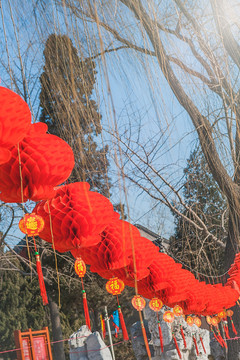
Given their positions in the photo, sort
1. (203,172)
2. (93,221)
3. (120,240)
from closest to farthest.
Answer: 1. (93,221)
2. (120,240)
3. (203,172)

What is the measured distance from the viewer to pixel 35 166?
101 cm

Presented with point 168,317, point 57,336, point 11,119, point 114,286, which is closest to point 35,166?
point 11,119

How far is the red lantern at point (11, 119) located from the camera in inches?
32.2

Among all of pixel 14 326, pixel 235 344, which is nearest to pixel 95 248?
pixel 235 344

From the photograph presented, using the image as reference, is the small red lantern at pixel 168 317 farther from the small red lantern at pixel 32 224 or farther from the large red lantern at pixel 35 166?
the large red lantern at pixel 35 166

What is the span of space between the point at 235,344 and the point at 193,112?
6.60 feet

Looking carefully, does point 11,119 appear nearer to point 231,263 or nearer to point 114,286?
point 114,286

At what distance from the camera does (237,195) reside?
243 cm

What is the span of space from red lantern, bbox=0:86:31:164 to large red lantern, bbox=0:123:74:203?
14 centimetres

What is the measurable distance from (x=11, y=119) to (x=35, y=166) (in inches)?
7.8

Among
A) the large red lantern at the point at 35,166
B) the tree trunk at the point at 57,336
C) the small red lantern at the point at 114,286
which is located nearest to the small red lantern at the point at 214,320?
the small red lantern at the point at 114,286

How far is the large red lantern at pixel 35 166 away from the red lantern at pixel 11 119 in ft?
0.47

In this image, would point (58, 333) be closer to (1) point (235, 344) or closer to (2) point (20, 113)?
(1) point (235, 344)

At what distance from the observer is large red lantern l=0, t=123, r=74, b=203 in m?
1.01
